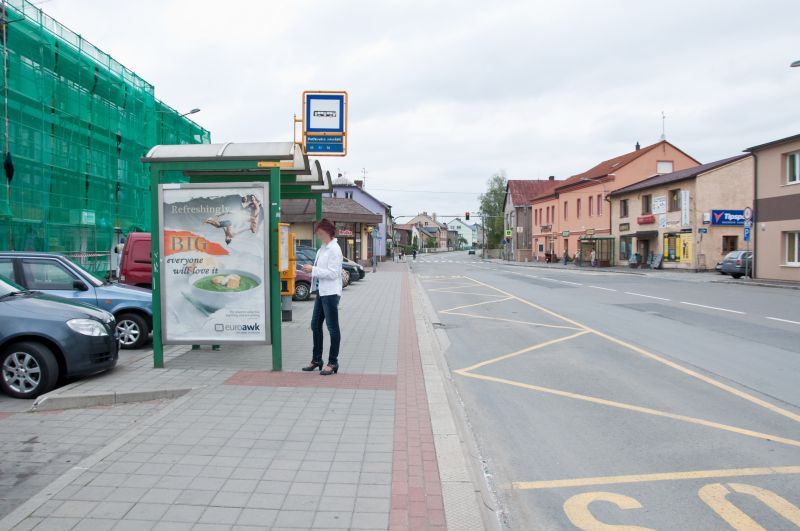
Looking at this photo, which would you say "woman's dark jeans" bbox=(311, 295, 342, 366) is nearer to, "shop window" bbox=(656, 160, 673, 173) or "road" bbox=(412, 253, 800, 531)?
"road" bbox=(412, 253, 800, 531)

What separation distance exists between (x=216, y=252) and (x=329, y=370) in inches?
78.4

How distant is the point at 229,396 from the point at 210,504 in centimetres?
260

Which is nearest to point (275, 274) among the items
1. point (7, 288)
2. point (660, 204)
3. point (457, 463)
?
point (7, 288)

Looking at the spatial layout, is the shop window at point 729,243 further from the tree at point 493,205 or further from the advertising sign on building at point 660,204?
the tree at point 493,205

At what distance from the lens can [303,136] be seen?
11.6 m

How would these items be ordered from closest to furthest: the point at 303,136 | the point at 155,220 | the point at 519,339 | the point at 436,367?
1. the point at 155,220
2. the point at 436,367
3. the point at 519,339
4. the point at 303,136

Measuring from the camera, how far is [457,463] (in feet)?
14.1

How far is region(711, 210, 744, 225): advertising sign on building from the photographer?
3609 centimetres

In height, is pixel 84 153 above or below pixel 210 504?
above

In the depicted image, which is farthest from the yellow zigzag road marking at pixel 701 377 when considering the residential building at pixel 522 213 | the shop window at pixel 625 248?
the residential building at pixel 522 213

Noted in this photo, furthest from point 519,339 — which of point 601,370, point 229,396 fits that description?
point 229,396

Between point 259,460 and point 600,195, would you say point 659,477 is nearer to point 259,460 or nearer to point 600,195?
point 259,460

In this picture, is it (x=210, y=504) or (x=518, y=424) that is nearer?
(x=210, y=504)

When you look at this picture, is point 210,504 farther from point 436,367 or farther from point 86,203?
point 86,203
